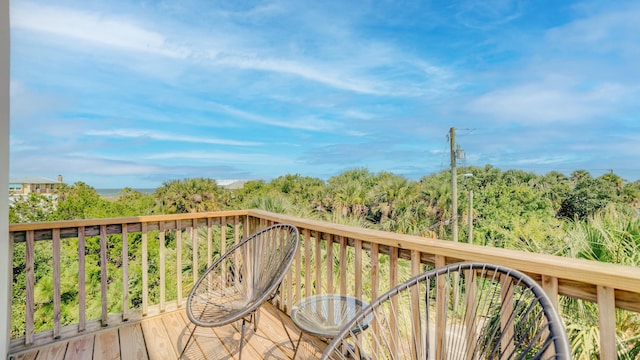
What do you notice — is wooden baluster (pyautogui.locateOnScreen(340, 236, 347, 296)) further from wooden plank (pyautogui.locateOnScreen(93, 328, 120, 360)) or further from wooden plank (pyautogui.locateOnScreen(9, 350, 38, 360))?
wooden plank (pyautogui.locateOnScreen(9, 350, 38, 360))

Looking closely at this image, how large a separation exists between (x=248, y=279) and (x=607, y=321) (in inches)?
79.0

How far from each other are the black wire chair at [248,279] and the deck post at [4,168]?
1.07 meters

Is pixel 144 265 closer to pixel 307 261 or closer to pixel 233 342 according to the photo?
pixel 233 342

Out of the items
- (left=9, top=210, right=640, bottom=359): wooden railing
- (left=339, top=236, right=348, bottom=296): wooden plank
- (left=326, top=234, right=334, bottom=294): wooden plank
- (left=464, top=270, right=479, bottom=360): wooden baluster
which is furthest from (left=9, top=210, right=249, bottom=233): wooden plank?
(left=464, top=270, right=479, bottom=360): wooden baluster

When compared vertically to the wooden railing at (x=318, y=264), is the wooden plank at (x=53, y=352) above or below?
below

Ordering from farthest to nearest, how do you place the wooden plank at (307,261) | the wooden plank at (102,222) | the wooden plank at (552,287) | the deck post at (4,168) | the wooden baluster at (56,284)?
1. the wooden plank at (307,261)
2. the wooden baluster at (56,284)
3. the wooden plank at (102,222)
4. the deck post at (4,168)
5. the wooden plank at (552,287)

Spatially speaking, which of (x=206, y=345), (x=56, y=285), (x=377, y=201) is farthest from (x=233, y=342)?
(x=377, y=201)

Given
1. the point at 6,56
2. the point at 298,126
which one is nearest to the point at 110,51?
the point at 6,56

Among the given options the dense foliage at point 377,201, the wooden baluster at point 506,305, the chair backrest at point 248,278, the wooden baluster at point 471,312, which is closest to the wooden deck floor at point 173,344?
the chair backrest at point 248,278

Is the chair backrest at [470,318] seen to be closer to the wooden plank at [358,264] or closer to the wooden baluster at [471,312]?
the wooden baluster at [471,312]

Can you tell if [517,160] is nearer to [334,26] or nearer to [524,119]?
[524,119]

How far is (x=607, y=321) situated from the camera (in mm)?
913

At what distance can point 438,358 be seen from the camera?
50.1 inches

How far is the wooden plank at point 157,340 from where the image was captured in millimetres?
2064
